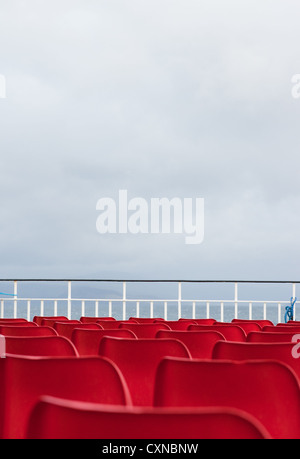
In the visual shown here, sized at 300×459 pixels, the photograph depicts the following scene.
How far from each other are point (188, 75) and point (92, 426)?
38.9 metres

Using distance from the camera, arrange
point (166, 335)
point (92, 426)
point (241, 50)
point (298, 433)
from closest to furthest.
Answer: point (92, 426) → point (298, 433) → point (166, 335) → point (241, 50)

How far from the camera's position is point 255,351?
2.82 m

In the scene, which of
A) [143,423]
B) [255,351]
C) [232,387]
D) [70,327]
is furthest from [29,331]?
[143,423]

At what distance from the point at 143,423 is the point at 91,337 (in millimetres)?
2663

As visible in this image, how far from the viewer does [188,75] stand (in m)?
38.7

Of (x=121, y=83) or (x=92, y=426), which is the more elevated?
(x=121, y=83)

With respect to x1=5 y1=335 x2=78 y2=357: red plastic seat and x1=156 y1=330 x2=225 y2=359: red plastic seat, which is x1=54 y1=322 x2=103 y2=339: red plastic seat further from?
x1=5 y1=335 x2=78 y2=357: red plastic seat

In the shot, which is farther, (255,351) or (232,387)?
(255,351)

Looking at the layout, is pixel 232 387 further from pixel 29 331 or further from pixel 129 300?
pixel 129 300

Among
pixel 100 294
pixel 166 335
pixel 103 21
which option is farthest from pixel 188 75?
pixel 166 335

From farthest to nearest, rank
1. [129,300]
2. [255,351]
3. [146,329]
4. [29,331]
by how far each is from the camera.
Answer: [129,300], [146,329], [29,331], [255,351]

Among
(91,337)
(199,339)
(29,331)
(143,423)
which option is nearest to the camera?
(143,423)

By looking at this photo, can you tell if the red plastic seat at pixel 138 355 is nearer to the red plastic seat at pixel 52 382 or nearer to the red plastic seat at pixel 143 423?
the red plastic seat at pixel 52 382

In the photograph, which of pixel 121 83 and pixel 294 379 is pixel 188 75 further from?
pixel 294 379
